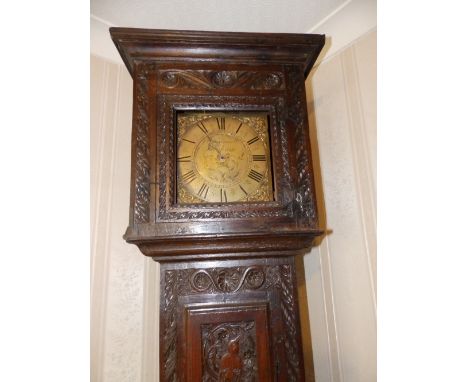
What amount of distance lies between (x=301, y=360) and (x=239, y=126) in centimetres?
70

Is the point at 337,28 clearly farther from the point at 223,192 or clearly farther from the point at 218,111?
the point at 223,192

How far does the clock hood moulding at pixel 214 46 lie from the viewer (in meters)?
0.81

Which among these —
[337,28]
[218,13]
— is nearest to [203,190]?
[218,13]

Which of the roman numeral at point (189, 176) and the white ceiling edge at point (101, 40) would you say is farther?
the white ceiling edge at point (101, 40)

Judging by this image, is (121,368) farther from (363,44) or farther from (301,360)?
(363,44)

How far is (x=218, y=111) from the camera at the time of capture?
850 millimetres

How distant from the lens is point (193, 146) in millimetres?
815

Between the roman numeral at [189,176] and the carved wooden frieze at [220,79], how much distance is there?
0.90ft

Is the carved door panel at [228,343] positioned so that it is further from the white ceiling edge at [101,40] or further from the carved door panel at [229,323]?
the white ceiling edge at [101,40]

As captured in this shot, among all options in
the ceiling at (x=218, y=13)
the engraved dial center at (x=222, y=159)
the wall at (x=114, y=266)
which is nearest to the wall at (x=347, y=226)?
the ceiling at (x=218, y=13)

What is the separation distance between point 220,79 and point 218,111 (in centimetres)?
11
